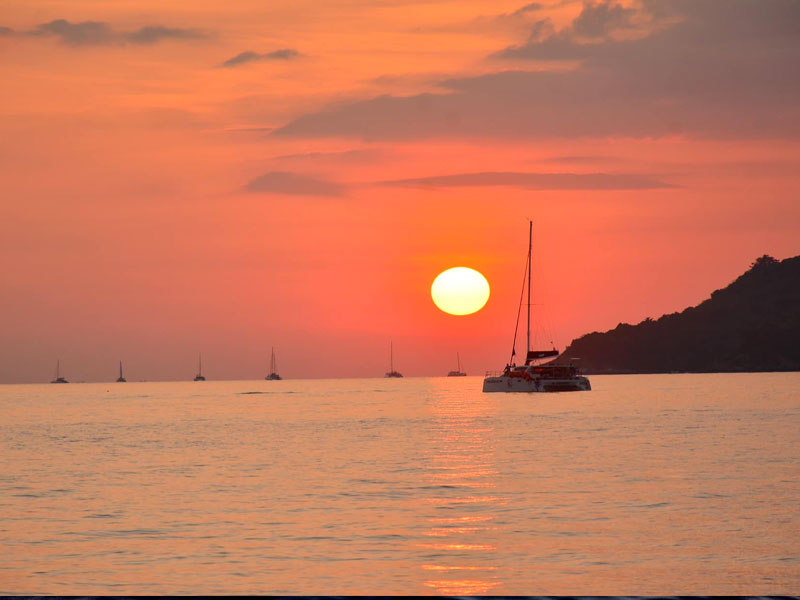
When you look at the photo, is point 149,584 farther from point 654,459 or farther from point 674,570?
point 654,459

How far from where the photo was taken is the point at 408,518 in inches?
1614

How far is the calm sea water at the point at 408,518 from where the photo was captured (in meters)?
29.6

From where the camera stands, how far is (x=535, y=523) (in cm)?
3934

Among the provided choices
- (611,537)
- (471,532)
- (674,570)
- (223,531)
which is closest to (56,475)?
(223,531)

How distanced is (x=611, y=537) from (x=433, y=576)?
856 centimetres

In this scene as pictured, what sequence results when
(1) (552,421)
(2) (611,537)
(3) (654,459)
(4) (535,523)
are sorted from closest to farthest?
(2) (611,537) → (4) (535,523) → (3) (654,459) → (1) (552,421)

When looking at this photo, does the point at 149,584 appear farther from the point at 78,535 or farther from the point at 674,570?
the point at 674,570

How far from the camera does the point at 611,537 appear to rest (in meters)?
35.8

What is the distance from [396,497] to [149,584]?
20.6 m

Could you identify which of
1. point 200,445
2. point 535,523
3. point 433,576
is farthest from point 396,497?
point 200,445

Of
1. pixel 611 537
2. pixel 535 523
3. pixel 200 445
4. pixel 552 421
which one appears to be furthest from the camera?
pixel 552 421

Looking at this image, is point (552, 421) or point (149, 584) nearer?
point (149, 584)

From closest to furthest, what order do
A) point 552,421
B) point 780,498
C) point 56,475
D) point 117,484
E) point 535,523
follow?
point 535,523 → point 780,498 → point 117,484 → point 56,475 → point 552,421

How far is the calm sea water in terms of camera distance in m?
29.6
